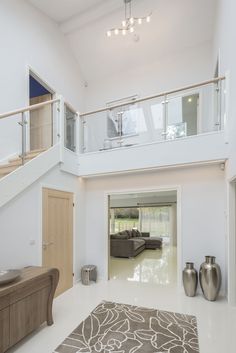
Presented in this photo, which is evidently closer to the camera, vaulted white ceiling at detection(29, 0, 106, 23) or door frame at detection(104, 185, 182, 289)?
door frame at detection(104, 185, 182, 289)

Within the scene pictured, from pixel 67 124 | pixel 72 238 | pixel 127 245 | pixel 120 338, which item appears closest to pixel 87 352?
pixel 120 338

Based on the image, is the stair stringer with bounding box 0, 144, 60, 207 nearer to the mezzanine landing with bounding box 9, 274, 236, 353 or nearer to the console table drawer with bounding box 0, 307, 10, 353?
the console table drawer with bounding box 0, 307, 10, 353

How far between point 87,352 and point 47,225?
217cm

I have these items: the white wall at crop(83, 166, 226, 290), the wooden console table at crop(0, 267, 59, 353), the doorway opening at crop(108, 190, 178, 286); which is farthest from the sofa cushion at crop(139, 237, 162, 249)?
the wooden console table at crop(0, 267, 59, 353)

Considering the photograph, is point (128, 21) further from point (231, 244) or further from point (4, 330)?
point (4, 330)

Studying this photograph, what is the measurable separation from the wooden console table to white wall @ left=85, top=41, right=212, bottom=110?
19.1 ft

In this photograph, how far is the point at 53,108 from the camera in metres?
4.61

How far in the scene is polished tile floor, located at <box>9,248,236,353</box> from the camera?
2.86 m

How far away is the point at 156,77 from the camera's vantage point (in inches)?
272

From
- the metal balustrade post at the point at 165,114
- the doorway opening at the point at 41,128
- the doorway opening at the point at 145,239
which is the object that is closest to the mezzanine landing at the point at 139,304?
the doorway opening at the point at 145,239

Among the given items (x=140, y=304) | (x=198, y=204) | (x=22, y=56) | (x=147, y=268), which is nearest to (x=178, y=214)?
(x=198, y=204)

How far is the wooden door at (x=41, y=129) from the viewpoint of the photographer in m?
4.53

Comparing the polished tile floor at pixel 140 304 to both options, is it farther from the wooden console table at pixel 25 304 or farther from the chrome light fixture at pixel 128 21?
the chrome light fixture at pixel 128 21

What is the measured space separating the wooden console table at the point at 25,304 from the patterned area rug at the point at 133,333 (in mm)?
486
